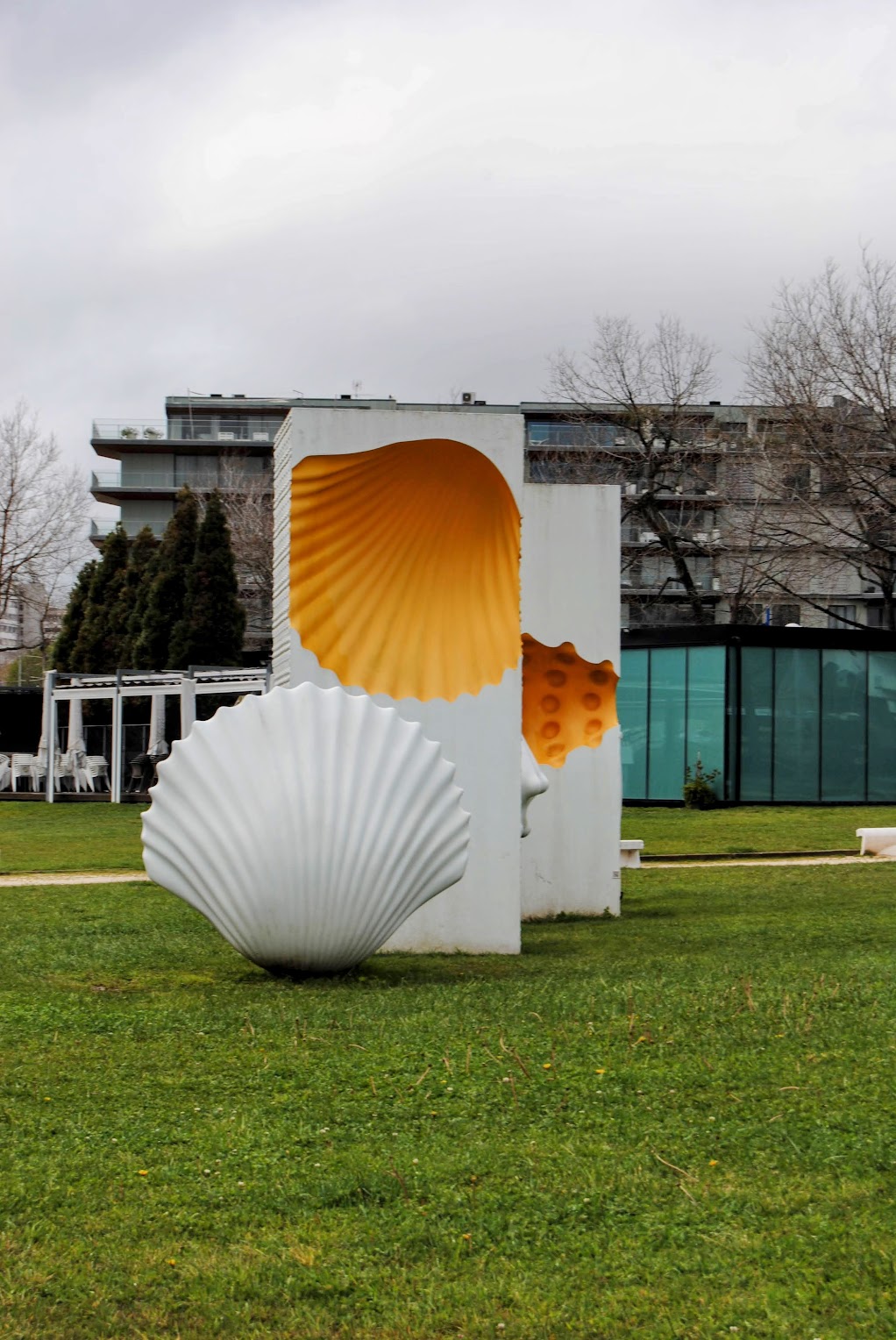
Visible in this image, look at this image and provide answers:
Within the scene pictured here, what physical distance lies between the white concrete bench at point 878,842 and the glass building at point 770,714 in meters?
9.09

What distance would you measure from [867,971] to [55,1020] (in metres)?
3.81

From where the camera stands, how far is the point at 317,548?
9.15 m

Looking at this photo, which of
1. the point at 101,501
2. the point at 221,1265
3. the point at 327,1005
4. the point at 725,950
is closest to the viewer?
→ the point at 221,1265

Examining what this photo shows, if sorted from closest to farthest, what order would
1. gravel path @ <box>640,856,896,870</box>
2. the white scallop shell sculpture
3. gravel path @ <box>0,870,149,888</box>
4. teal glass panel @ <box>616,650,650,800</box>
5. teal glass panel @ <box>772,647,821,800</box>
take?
the white scallop shell sculpture → gravel path @ <box>0,870,149,888</box> → gravel path @ <box>640,856,896,870</box> → teal glass panel @ <box>772,647,821,800</box> → teal glass panel @ <box>616,650,650,800</box>

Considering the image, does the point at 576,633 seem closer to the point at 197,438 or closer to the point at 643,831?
the point at 643,831

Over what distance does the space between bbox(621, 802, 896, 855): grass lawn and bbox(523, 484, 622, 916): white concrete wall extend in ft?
21.7

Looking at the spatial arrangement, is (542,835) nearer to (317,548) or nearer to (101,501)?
(317,548)

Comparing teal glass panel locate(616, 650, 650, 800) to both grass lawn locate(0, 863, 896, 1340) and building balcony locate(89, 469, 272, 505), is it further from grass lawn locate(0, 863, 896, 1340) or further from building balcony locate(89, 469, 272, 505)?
building balcony locate(89, 469, 272, 505)

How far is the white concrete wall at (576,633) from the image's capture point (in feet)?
38.8

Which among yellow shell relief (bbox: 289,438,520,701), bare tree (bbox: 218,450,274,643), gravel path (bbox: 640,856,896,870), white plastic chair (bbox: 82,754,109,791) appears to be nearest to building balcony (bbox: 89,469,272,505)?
bare tree (bbox: 218,450,274,643)

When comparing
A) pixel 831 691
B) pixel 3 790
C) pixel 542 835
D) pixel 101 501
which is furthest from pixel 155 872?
pixel 101 501

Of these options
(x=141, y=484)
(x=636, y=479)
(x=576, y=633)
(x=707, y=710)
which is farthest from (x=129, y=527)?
(x=576, y=633)

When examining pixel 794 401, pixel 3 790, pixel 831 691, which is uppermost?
pixel 794 401

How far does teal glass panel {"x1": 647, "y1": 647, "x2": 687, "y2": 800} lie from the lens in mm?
A: 27656
